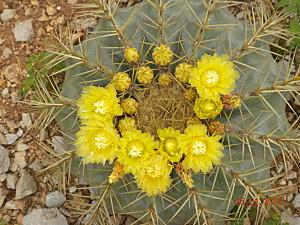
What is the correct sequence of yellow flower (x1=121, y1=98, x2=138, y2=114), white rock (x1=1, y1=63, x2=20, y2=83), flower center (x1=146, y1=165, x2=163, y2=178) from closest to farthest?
flower center (x1=146, y1=165, x2=163, y2=178) → yellow flower (x1=121, y1=98, x2=138, y2=114) → white rock (x1=1, y1=63, x2=20, y2=83)

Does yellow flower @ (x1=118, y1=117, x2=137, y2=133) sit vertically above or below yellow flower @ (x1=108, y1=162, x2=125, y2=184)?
above

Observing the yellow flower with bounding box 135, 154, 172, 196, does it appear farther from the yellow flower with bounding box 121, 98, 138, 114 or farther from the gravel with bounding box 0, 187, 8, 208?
the gravel with bounding box 0, 187, 8, 208

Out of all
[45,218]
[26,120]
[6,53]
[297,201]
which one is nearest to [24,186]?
[45,218]

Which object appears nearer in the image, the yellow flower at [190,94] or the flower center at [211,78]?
the flower center at [211,78]

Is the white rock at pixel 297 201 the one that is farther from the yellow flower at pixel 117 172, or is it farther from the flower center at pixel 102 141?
the flower center at pixel 102 141

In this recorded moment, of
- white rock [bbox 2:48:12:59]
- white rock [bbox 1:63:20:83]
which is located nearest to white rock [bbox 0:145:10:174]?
white rock [bbox 1:63:20:83]

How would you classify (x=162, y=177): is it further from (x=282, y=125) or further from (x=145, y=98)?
(x=282, y=125)

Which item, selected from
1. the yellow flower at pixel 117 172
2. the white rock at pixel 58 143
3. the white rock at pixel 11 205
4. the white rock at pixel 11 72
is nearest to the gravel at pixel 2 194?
the white rock at pixel 11 205

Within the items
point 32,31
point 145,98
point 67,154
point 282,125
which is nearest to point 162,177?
point 145,98
